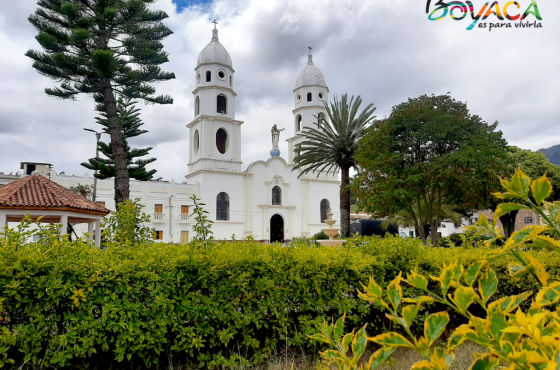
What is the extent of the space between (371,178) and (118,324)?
1739 centimetres

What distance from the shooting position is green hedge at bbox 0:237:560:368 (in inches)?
123

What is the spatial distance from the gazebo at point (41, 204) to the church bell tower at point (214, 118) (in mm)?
20449

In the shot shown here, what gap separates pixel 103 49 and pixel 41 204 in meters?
8.60

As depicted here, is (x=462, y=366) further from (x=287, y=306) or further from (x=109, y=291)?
(x=109, y=291)

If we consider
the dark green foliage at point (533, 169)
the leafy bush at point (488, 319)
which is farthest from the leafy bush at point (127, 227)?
the dark green foliage at point (533, 169)

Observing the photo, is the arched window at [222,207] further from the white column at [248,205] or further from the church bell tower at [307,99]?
the church bell tower at [307,99]

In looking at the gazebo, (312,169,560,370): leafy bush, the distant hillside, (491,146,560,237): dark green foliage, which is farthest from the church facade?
the distant hillside

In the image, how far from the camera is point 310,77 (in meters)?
39.8

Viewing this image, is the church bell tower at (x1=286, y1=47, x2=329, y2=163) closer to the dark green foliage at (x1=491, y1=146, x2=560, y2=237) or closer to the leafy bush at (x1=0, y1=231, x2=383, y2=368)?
the dark green foliage at (x1=491, y1=146, x2=560, y2=237)

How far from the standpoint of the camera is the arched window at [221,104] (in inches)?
1380

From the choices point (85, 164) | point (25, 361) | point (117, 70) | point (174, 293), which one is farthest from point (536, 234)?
point (85, 164)

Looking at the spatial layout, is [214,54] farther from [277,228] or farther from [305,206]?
[277,228]

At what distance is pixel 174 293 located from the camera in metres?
3.54

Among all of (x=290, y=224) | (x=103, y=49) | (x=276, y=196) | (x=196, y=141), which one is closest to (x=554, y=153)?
(x=290, y=224)
